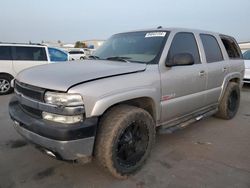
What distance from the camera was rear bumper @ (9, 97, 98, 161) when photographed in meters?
2.37

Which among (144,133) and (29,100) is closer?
(29,100)

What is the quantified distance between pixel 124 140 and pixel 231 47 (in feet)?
12.8

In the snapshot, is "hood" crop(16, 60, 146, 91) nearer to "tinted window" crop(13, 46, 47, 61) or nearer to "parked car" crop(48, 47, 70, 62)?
"tinted window" crop(13, 46, 47, 61)

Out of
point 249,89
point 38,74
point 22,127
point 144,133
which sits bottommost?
point 249,89

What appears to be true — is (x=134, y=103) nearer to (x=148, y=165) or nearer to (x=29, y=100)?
(x=148, y=165)

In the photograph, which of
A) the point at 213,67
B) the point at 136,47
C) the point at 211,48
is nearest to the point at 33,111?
the point at 136,47

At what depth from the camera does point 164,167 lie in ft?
10.6

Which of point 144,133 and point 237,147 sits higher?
point 144,133

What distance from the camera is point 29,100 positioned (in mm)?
2709

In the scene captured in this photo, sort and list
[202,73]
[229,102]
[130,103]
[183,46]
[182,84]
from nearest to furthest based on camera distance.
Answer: [130,103], [182,84], [183,46], [202,73], [229,102]

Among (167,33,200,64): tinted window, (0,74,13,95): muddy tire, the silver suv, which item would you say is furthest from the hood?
(0,74,13,95): muddy tire

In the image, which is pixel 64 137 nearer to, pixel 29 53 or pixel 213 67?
pixel 213 67

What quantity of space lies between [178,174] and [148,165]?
426mm

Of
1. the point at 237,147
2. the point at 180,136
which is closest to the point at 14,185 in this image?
the point at 180,136
